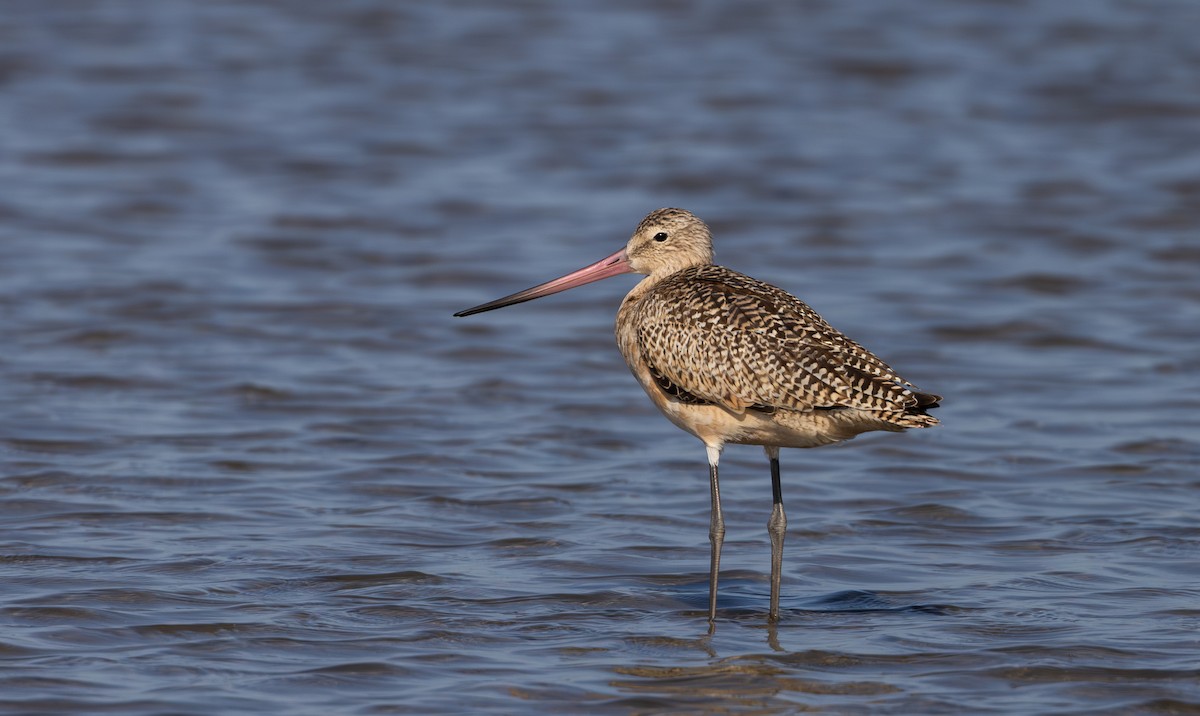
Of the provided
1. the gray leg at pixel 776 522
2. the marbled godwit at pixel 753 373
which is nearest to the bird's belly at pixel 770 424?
the marbled godwit at pixel 753 373

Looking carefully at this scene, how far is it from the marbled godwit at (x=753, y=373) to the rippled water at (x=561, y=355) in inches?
28.7

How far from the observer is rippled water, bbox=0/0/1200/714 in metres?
6.54

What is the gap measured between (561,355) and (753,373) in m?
4.64

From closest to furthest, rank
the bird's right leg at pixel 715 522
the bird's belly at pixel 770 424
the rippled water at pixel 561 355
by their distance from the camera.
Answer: the rippled water at pixel 561 355 < the bird's belly at pixel 770 424 < the bird's right leg at pixel 715 522

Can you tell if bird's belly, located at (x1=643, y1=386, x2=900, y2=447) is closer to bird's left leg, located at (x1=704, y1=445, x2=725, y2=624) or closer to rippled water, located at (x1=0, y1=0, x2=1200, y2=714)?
bird's left leg, located at (x1=704, y1=445, x2=725, y2=624)

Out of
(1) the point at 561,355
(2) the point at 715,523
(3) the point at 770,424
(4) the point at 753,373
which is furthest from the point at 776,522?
(1) the point at 561,355

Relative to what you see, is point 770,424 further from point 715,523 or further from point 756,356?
point 715,523

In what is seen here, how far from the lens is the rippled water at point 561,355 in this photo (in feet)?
21.5

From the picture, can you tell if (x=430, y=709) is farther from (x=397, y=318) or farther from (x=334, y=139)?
(x=334, y=139)

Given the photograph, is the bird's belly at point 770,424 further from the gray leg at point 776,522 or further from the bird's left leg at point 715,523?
the gray leg at point 776,522

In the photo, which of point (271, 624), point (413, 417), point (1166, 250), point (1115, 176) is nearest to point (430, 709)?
point (271, 624)

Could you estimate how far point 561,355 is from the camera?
37.1 ft

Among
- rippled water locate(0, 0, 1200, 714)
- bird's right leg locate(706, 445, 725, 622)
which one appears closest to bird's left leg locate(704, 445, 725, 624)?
bird's right leg locate(706, 445, 725, 622)

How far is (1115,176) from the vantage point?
15.4 meters
